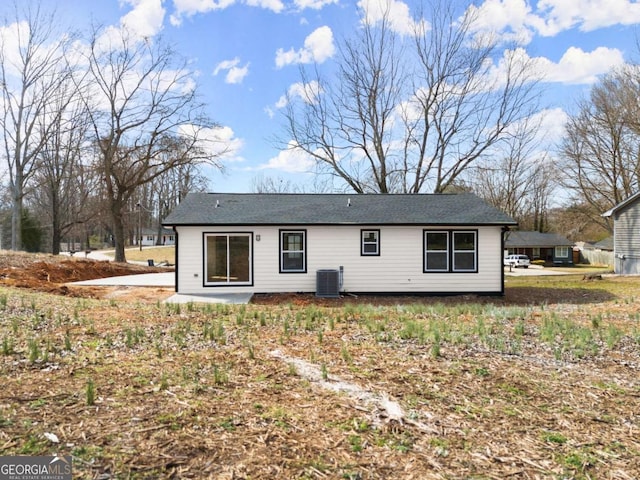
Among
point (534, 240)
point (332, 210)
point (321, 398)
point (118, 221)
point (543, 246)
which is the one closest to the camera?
point (321, 398)

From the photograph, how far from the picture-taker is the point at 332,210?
46.2 ft

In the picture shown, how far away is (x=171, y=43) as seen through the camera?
2575cm

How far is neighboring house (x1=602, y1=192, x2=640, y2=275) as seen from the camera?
22.3 metres

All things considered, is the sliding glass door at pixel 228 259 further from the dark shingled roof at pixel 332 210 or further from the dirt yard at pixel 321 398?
the dirt yard at pixel 321 398

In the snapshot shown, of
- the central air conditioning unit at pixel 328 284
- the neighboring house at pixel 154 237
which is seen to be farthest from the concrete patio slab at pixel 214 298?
the neighboring house at pixel 154 237

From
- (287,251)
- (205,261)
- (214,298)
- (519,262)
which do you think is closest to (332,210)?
(287,251)

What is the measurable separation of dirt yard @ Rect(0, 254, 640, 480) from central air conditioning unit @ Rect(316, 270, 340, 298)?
5.77m

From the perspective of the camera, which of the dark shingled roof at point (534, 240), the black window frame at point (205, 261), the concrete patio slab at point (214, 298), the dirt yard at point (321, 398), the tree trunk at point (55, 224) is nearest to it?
the dirt yard at point (321, 398)

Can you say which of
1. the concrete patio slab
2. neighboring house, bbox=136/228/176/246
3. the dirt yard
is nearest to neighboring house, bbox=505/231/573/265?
the concrete patio slab

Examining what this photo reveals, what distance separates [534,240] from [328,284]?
42145 mm

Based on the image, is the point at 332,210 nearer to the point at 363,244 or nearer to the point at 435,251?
the point at 363,244

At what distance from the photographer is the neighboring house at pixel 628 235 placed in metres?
22.3

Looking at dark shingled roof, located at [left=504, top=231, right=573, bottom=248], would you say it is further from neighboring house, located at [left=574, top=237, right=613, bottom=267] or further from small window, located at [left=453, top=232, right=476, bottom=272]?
small window, located at [left=453, top=232, right=476, bottom=272]

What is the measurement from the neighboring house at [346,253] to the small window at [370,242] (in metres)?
0.03
